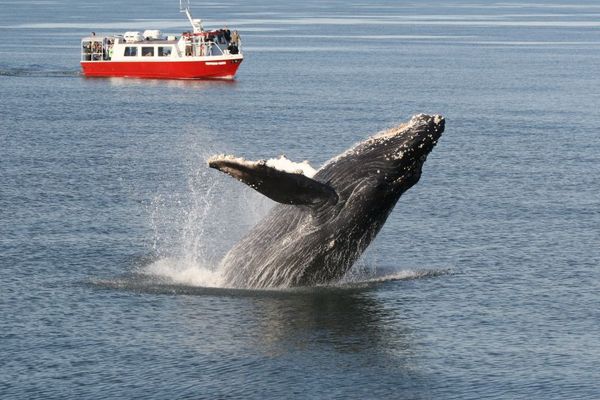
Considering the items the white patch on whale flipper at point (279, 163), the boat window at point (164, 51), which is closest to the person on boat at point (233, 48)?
the boat window at point (164, 51)

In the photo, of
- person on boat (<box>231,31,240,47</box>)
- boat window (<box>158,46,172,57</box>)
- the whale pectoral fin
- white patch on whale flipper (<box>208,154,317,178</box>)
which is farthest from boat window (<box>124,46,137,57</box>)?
the whale pectoral fin

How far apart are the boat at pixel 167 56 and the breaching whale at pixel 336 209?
66114 mm

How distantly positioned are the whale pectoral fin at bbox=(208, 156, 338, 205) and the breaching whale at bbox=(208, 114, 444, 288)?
1.1 inches

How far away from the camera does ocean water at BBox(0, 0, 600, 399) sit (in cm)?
2272

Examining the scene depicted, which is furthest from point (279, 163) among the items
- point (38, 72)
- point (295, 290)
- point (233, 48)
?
point (38, 72)

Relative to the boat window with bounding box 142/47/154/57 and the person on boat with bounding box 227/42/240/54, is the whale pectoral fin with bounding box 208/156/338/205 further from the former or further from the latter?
the boat window with bounding box 142/47/154/57

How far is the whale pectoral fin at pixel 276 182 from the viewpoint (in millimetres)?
23547

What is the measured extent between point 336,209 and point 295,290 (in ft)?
7.00

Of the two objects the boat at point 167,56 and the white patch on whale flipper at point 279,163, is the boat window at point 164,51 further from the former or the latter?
the white patch on whale flipper at point 279,163

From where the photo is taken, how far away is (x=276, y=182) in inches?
955

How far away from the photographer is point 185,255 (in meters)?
32.4

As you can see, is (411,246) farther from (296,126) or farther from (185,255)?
(296,126)

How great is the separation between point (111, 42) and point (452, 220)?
66.0 meters

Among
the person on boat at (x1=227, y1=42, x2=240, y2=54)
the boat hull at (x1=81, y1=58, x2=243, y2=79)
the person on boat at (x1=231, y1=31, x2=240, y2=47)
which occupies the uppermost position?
the person on boat at (x1=231, y1=31, x2=240, y2=47)
